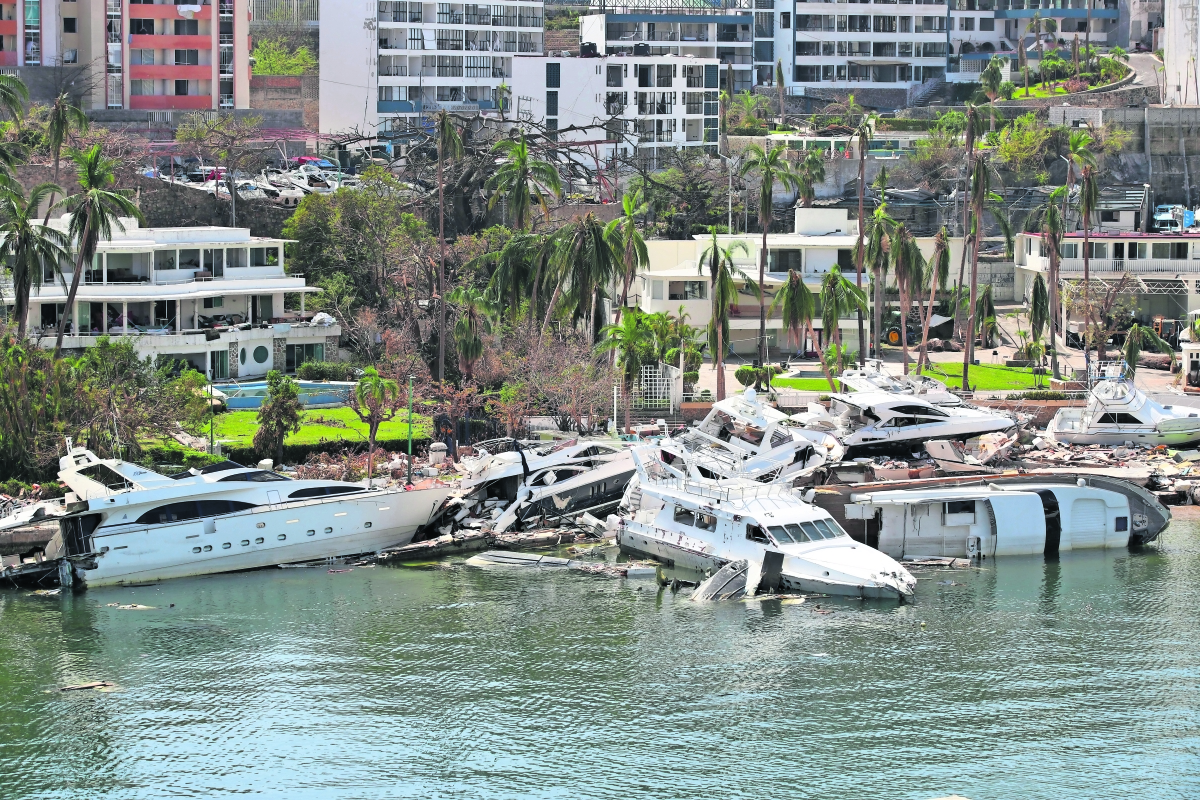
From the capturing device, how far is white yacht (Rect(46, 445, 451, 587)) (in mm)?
43781

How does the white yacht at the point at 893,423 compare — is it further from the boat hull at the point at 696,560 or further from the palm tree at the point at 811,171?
the palm tree at the point at 811,171

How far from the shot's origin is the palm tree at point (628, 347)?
59.8 m

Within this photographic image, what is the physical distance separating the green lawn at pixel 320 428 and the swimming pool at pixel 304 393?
1017 mm

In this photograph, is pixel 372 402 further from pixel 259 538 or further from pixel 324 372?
pixel 324 372

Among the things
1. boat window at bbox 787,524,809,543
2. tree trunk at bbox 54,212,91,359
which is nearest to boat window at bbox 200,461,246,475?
tree trunk at bbox 54,212,91,359

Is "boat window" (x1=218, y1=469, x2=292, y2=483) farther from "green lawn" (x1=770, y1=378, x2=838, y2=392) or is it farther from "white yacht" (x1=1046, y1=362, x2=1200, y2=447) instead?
"white yacht" (x1=1046, y1=362, x2=1200, y2=447)

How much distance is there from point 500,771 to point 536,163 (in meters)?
40.9

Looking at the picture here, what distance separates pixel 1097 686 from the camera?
3622cm

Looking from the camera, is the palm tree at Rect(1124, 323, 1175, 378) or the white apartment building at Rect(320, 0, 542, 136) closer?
the palm tree at Rect(1124, 323, 1175, 378)

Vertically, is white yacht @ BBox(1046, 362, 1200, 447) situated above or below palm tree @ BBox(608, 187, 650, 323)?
below

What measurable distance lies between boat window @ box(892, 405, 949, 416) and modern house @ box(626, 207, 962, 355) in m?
18.4

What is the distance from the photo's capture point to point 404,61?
377ft

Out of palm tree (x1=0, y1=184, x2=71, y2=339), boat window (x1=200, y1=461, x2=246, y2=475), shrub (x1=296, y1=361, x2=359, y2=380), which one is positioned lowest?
boat window (x1=200, y1=461, x2=246, y2=475)

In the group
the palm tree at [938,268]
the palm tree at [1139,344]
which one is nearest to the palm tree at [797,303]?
the palm tree at [938,268]
